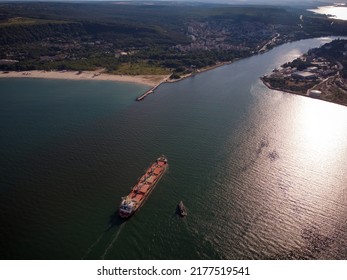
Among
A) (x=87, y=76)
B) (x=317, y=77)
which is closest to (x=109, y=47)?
(x=87, y=76)

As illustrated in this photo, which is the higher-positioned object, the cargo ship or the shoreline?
the cargo ship

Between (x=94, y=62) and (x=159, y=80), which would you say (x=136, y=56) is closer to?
(x=94, y=62)

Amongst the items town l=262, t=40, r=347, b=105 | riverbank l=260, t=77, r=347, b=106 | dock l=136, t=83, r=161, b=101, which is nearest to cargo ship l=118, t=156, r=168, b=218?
dock l=136, t=83, r=161, b=101

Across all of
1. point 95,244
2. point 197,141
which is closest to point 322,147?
point 197,141

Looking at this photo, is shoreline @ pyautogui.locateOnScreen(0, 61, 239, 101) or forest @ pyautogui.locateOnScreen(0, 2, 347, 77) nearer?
shoreline @ pyautogui.locateOnScreen(0, 61, 239, 101)

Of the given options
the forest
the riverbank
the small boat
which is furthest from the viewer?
the forest

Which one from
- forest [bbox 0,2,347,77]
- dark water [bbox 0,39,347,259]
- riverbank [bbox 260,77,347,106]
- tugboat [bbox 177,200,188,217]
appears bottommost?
forest [bbox 0,2,347,77]

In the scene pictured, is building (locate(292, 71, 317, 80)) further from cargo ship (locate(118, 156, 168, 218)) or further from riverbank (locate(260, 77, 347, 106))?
cargo ship (locate(118, 156, 168, 218))
